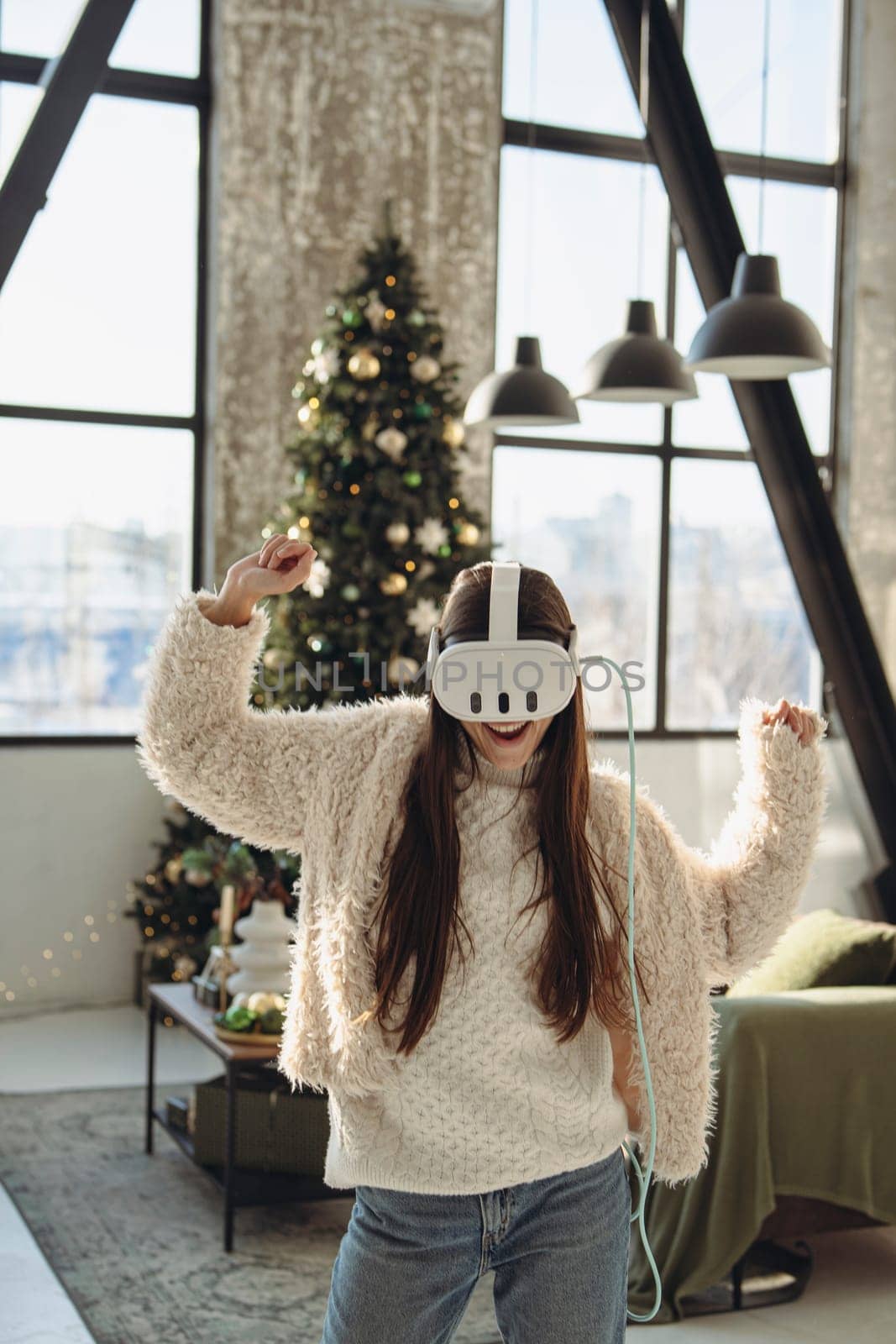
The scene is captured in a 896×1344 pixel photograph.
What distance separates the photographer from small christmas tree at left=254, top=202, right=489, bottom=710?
201 inches

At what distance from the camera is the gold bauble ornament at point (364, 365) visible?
512 cm

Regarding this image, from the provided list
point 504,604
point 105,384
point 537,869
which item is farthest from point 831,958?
point 105,384

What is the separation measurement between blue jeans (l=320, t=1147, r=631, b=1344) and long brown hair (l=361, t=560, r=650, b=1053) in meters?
0.16

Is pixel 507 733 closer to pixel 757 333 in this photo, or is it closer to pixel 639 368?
pixel 757 333

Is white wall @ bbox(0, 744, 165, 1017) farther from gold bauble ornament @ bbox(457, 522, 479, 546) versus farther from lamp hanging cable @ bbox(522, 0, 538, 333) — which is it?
lamp hanging cable @ bbox(522, 0, 538, 333)

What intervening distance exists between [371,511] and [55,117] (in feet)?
6.83

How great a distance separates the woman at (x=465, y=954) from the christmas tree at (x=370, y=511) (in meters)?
3.60

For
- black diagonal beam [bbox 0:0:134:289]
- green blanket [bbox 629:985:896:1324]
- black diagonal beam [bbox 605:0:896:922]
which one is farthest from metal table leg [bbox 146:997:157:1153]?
black diagonal beam [bbox 605:0:896:922]

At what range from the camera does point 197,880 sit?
17.2 ft

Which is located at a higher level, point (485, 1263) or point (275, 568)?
point (275, 568)

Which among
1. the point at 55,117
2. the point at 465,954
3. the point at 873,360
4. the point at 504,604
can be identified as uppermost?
the point at 873,360

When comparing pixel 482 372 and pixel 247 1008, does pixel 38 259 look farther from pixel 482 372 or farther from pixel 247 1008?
pixel 247 1008

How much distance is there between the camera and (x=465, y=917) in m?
1.38

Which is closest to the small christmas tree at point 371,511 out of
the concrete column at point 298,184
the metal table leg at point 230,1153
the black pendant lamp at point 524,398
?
the concrete column at point 298,184
